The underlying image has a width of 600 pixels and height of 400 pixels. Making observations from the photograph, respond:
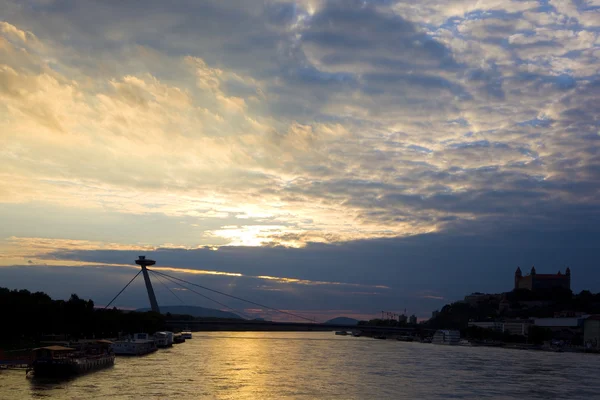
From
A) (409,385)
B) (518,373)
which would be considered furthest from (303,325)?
(409,385)

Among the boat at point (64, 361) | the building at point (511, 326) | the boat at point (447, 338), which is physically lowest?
the boat at point (447, 338)

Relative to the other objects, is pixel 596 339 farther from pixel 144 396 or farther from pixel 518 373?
pixel 144 396

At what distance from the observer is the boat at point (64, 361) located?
141 feet

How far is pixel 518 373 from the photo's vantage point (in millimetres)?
59250

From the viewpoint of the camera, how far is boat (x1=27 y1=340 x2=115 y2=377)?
4306 cm

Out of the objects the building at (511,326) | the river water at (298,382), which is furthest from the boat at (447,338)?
the river water at (298,382)

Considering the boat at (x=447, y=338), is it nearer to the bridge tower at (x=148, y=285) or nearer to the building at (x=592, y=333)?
the building at (x=592, y=333)

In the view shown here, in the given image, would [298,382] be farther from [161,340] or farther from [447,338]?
[447,338]

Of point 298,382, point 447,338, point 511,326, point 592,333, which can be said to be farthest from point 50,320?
point 511,326

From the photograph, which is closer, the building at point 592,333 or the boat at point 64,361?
the boat at point 64,361

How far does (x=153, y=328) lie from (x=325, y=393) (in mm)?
70537

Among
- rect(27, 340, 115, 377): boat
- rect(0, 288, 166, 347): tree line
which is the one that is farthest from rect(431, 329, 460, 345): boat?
rect(27, 340, 115, 377): boat

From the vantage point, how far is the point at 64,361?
4450 centimetres

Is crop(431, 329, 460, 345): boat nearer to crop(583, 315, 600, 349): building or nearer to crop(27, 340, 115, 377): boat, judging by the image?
crop(583, 315, 600, 349): building
